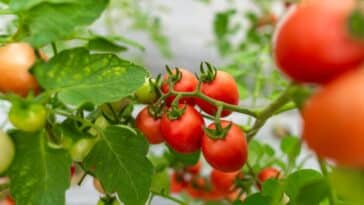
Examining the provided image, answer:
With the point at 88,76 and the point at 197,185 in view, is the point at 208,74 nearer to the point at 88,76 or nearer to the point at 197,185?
the point at 88,76

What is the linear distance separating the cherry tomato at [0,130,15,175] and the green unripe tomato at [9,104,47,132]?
0.02m

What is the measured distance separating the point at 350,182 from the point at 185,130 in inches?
8.9

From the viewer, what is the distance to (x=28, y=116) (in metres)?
0.39

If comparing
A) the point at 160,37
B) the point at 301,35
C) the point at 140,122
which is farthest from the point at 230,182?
the point at 160,37

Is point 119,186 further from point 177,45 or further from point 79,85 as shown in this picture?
point 177,45

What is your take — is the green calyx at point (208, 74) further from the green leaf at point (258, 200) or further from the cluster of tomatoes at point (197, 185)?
the cluster of tomatoes at point (197, 185)

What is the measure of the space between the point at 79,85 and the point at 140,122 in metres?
0.10

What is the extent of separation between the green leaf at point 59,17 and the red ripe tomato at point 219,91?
11cm

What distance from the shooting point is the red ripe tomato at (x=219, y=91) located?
47cm

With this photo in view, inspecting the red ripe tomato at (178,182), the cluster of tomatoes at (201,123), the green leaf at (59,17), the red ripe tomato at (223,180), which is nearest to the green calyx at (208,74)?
the cluster of tomatoes at (201,123)

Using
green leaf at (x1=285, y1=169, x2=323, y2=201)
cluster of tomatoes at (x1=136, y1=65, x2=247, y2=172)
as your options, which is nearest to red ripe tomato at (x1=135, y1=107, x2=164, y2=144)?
cluster of tomatoes at (x1=136, y1=65, x2=247, y2=172)

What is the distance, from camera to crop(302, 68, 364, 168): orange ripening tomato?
0.69 feet

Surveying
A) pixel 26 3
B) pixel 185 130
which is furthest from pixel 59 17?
pixel 185 130

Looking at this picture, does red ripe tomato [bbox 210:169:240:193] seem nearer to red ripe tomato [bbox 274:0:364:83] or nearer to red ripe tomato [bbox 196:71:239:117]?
red ripe tomato [bbox 196:71:239:117]
